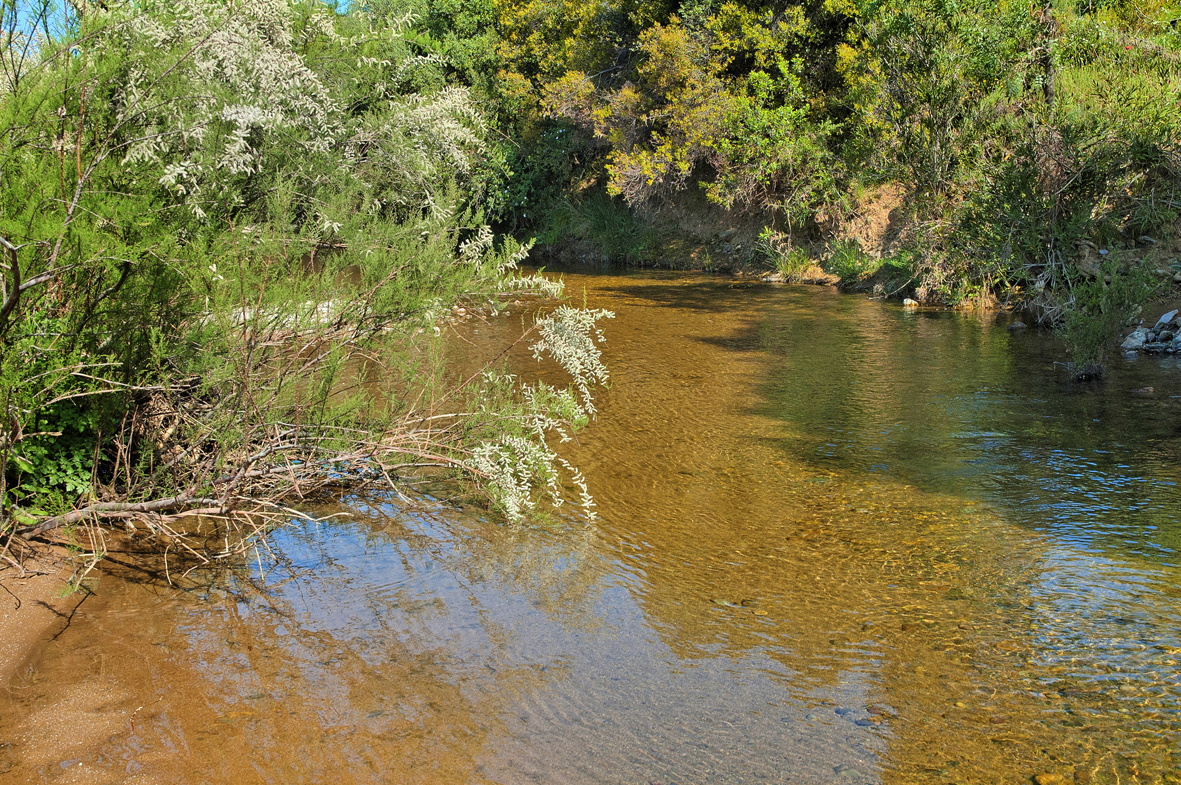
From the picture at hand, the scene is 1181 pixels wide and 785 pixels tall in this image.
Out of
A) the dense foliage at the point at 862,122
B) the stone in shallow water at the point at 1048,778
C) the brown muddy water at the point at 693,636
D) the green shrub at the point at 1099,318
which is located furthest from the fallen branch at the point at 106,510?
the dense foliage at the point at 862,122

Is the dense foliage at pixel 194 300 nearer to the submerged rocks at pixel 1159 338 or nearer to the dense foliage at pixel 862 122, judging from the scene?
the dense foliage at pixel 862 122

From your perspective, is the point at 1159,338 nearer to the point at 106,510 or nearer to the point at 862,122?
the point at 862,122

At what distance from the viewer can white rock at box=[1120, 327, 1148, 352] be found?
11407mm

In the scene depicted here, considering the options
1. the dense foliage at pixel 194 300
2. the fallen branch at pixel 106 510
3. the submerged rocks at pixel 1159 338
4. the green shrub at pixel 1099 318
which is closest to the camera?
the dense foliage at pixel 194 300

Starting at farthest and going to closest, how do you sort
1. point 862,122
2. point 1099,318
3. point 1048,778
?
point 862,122
point 1099,318
point 1048,778

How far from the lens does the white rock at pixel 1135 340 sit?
449 inches

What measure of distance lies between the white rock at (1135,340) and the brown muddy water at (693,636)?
4121 millimetres

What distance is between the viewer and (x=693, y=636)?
4562 mm

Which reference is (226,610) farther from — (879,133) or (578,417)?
(879,133)

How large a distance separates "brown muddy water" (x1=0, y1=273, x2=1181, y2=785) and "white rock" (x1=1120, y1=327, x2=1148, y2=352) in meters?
4.12

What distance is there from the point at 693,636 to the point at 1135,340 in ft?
31.6

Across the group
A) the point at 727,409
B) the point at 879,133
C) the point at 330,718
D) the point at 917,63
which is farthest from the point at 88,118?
the point at 879,133

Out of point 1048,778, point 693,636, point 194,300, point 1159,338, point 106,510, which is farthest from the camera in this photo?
point 1159,338

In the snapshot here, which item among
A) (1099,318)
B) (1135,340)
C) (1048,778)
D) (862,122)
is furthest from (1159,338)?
(1048,778)
